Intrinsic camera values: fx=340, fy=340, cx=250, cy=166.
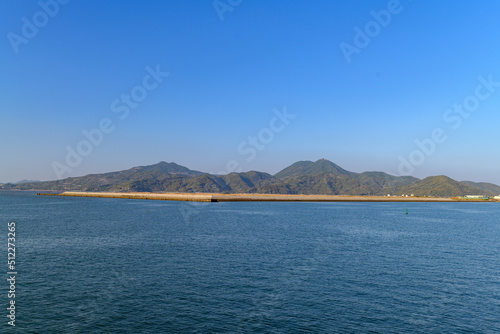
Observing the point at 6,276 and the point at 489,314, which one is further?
the point at 6,276

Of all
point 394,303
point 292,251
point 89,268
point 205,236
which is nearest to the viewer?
point 394,303

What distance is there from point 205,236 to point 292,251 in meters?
24.3

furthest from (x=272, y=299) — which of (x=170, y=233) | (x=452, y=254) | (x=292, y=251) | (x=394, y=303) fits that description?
(x=170, y=233)

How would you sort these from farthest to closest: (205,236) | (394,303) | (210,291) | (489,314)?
(205,236)
(210,291)
(394,303)
(489,314)

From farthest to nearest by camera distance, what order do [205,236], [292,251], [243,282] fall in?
[205,236] → [292,251] → [243,282]

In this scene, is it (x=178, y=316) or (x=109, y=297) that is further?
(x=109, y=297)

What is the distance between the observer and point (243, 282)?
128 ft

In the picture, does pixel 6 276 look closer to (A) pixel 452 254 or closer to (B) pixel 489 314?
(B) pixel 489 314

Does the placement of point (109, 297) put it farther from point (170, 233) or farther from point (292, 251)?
point (170, 233)

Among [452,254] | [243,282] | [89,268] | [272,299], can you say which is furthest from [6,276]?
[452,254]

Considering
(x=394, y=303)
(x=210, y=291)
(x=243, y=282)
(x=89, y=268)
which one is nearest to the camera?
(x=394, y=303)

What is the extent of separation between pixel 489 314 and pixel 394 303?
803 cm

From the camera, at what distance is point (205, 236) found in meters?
75.6

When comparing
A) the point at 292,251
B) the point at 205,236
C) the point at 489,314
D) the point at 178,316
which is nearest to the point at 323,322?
the point at 178,316
